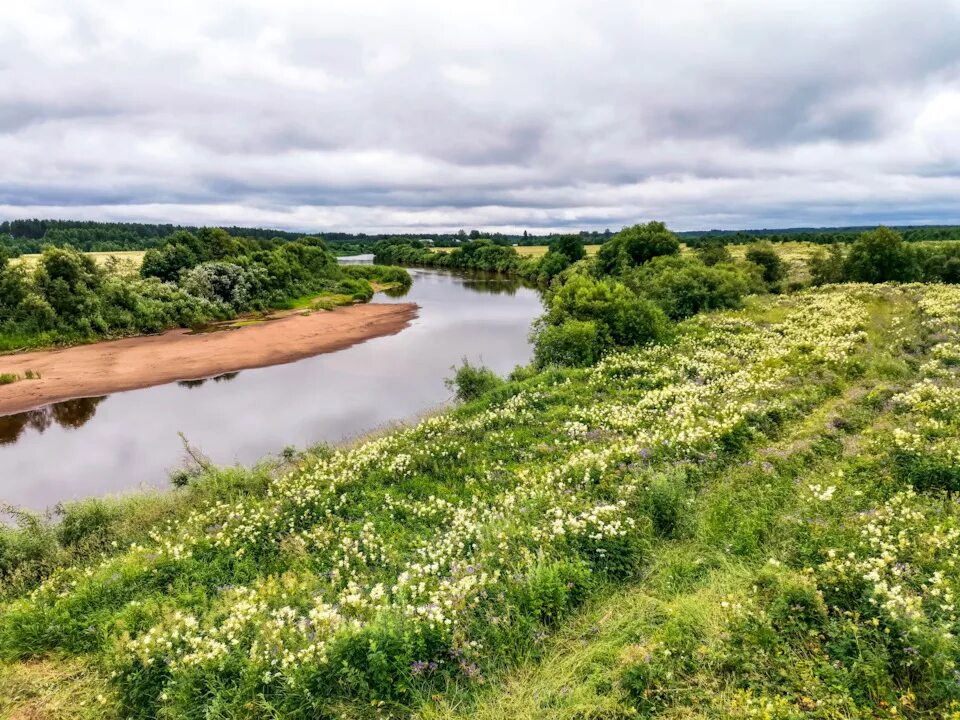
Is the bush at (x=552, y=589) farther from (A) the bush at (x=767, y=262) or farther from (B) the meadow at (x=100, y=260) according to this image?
(B) the meadow at (x=100, y=260)

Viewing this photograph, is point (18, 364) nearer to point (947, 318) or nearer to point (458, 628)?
point (458, 628)

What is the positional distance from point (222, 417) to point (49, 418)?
9715 millimetres

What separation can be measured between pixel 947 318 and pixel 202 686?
94.5 feet

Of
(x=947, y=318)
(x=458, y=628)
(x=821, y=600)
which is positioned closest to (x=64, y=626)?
(x=458, y=628)

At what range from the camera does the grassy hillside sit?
552cm

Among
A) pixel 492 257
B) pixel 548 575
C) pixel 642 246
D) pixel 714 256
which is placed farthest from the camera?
pixel 492 257

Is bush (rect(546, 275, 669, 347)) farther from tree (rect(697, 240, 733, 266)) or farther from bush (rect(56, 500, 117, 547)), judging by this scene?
tree (rect(697, 240, 733, 266))

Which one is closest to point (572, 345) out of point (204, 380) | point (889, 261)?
point (204, 380)

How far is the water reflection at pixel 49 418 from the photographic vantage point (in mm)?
24484

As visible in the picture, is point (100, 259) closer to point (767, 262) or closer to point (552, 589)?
point (767, 262)

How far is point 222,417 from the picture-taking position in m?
25.5

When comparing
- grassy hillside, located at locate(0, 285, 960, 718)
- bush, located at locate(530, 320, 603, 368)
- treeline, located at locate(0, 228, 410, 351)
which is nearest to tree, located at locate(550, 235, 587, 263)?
treeline, located at locate(0, 228, 410, 351)

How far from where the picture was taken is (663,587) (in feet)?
24.2

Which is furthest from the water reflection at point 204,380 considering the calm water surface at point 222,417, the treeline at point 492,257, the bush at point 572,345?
the treeline at point 492,257
